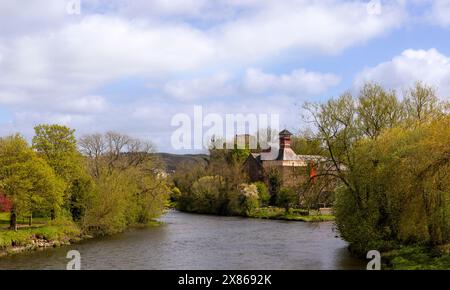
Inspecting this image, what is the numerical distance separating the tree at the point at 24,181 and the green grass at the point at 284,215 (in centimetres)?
3257

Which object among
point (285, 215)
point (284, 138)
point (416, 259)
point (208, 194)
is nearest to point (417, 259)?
point (416, 259)

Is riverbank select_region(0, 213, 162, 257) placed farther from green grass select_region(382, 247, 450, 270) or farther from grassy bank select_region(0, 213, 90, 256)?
green grass select_region(382, 247, 450, 270)

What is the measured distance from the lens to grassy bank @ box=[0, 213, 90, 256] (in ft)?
108

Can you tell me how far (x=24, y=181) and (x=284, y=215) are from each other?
37.6m

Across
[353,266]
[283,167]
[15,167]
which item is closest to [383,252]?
[353,266]

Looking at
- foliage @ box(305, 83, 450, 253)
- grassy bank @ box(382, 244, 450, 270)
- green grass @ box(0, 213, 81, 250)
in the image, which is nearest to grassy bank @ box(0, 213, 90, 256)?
green grass @ box(0, 213, 81, 250)

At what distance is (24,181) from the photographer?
1387 inches

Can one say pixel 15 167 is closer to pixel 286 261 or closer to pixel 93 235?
pixel 93 235

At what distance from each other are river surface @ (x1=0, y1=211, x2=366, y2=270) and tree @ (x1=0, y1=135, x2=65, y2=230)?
4.01m

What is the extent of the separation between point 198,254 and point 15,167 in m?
14.8

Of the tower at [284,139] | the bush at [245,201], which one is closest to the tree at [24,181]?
the bush at [245,201]

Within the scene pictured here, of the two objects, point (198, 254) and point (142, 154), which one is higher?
point (142, 154)

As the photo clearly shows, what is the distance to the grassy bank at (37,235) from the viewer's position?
32916 mm
